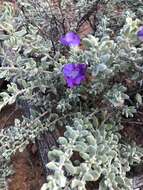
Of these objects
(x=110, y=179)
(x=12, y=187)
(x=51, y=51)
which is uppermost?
(x=51, y=51)

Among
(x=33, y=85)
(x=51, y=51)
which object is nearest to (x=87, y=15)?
(x=51, y=51)

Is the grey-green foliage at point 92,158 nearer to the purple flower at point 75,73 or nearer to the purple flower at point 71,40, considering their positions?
the purple flower at point 75,73

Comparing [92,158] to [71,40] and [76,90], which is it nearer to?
[76,90]

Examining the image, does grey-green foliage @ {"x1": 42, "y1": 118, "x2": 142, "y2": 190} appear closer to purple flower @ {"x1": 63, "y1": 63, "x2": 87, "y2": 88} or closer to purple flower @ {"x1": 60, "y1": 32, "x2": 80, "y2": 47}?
purple flower @ {"x1": 63, "y1": 63, "x2": 87, "y2": 88}

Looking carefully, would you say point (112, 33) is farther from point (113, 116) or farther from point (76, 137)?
point (76, 137)

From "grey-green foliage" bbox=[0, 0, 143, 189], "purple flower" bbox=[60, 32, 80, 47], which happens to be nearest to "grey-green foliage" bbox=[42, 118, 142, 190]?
"grey-green foliage" bbox=[0, 0, 143, 189]

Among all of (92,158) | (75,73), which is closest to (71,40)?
(75,73)

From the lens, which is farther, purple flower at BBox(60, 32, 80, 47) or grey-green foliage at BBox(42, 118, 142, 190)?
purple flower at BBox(60, 32, 80, 47)
